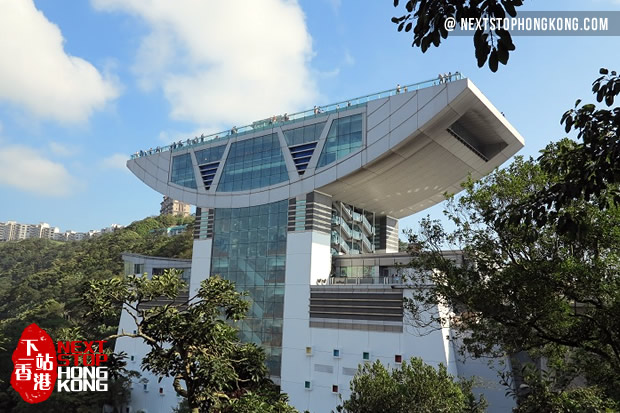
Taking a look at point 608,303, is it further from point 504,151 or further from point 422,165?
point 504,151

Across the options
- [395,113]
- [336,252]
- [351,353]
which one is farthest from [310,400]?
[395,113]

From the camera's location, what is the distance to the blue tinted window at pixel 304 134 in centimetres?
3050

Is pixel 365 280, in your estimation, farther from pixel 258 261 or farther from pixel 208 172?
pixel 208 172

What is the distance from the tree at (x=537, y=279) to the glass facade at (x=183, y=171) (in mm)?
26692

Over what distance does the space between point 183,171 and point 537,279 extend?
31.3 metres

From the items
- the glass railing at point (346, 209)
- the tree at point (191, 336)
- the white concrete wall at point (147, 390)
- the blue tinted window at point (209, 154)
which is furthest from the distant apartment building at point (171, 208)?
the tree at point (191, 336)

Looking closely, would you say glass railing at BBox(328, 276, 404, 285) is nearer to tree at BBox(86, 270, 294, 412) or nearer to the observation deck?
the observation deck

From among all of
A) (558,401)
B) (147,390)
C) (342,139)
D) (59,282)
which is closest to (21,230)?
(59,282)

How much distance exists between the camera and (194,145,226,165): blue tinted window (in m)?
34.9

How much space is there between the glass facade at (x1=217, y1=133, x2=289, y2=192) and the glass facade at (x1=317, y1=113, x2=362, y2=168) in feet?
11.3

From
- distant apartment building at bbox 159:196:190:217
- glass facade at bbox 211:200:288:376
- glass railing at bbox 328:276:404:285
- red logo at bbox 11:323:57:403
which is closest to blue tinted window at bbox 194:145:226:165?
glass facade at bbox 211:200:288:376

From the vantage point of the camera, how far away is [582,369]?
39.7 feet

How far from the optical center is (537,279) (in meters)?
9.73

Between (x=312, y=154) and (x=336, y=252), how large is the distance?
275 inches
